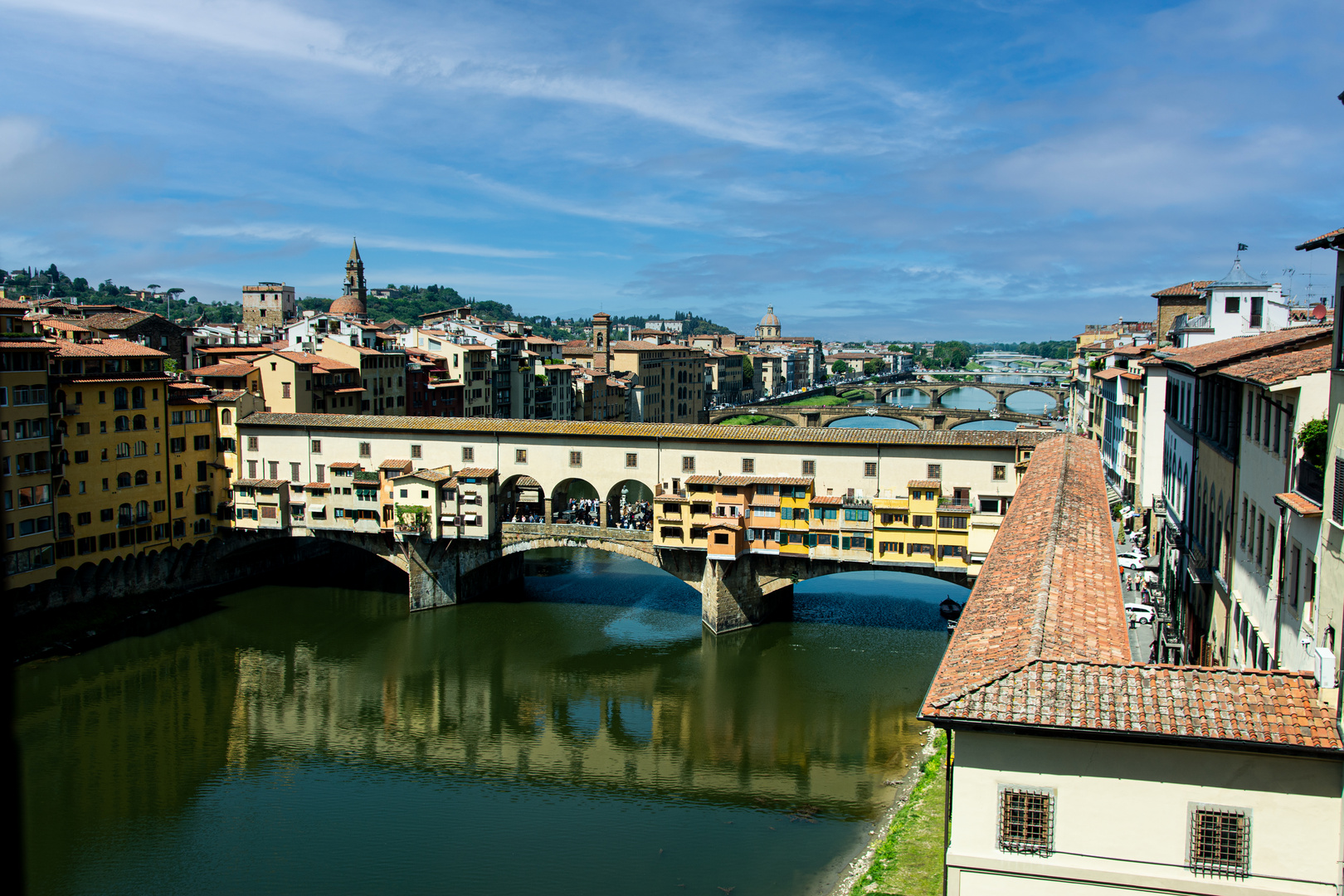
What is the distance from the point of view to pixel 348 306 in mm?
85812

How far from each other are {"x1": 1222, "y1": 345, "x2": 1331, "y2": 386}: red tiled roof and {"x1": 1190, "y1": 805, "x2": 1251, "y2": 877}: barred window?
593 cm

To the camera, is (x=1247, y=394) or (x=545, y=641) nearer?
(x=1247, y=394)

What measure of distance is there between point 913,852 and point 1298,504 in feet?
31.4

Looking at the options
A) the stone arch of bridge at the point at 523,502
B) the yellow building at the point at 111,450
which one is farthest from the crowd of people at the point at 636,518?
the yellow building at the point at 111,450

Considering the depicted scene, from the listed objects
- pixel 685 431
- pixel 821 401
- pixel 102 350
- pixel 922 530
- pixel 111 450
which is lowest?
pixel 922 530

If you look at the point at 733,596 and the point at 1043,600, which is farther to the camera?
the point at 733,596

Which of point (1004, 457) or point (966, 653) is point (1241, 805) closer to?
point (966, 653)

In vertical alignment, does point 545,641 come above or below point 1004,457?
below

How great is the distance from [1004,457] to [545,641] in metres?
16.4

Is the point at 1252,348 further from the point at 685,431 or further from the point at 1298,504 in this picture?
the point at 685,431

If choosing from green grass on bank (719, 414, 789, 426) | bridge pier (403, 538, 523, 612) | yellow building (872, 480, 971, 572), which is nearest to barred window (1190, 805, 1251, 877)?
yellow building (872, 480, 971, 572)

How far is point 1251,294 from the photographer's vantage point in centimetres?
3203

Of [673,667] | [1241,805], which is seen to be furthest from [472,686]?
[1241,805]

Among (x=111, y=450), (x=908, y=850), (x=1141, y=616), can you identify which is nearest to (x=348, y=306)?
(x=111, y=450)
